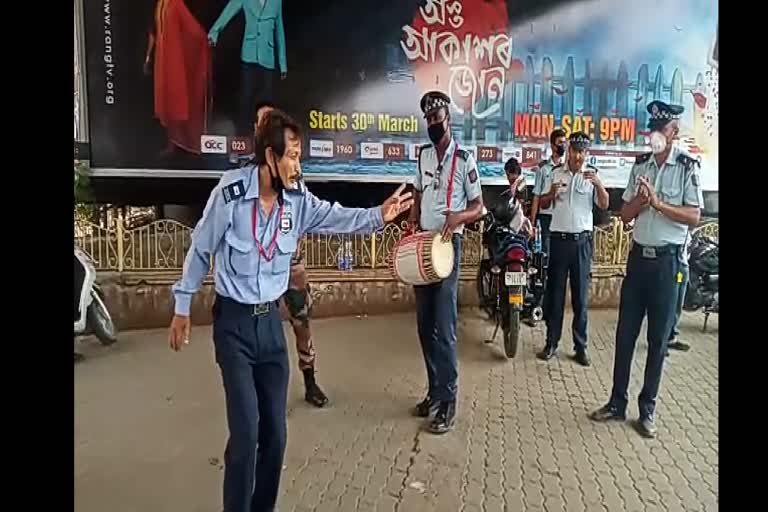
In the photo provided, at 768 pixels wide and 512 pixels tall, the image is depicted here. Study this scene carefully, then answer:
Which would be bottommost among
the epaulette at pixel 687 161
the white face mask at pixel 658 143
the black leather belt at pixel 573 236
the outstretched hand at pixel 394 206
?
the black leather belt at pixel 573 236

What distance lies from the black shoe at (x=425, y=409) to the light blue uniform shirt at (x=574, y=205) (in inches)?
71.0

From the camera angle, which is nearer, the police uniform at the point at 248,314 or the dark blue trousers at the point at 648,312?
the police uniform at the point at 248,314

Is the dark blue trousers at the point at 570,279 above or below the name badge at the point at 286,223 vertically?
below

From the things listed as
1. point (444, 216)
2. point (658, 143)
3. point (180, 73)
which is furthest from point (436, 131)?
point (180, 73)

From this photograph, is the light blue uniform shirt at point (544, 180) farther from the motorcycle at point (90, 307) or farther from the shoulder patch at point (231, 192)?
the motorcycle at point (90, 307)

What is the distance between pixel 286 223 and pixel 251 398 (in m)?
0.63

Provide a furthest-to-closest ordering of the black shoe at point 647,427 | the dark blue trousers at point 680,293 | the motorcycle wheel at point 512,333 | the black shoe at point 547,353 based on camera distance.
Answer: the black shoe at point 547,353, the motorcycle wheel at point 512,333, the dark blue trousers at point 680,293, the black shoe at point 647,427

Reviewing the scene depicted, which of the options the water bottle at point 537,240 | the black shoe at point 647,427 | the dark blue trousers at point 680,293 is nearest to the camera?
the black shoe at point 647,427

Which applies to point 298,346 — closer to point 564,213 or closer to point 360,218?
point 360,218

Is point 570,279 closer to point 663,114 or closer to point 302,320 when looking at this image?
point 663,114

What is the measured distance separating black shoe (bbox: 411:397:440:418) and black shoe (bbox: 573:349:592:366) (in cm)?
156

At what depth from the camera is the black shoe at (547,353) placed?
5.17 meters

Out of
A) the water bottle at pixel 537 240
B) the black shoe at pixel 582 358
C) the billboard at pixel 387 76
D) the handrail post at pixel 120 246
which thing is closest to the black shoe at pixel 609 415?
the black shoe at pixel 582 358
